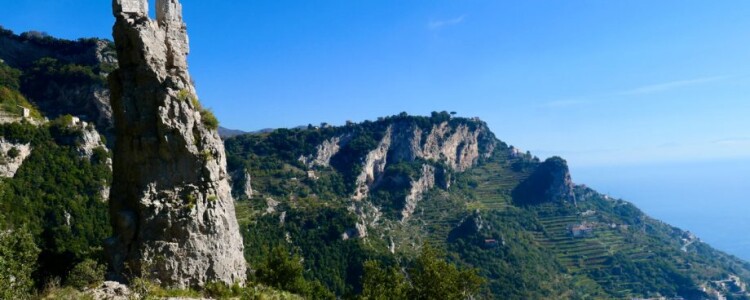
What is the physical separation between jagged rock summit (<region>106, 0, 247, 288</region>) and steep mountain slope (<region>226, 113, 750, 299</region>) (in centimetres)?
5029

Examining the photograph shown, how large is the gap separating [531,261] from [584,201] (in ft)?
251

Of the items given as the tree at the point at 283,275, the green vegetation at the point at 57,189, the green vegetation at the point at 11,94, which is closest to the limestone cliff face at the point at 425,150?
the green vegetation at the point at 57,189

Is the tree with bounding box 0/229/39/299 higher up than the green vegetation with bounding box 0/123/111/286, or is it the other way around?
the green vegetation with bounding box 0/123/111/286

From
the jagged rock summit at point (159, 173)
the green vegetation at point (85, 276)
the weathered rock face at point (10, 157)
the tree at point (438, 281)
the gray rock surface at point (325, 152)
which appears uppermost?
the gray rock surface at point (325, 152)

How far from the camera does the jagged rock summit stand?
1991 cm

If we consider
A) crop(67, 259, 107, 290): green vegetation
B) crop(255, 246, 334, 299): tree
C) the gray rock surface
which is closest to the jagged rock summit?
crop(67, 259, 107, 290): green vegetation

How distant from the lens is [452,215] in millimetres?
130750

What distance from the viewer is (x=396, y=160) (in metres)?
167

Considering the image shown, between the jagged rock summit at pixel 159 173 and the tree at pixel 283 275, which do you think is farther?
the tree at pixel 283 275

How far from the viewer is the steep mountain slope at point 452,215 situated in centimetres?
9444

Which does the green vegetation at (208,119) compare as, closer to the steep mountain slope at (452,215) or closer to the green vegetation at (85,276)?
the green vegetation at (85,276)

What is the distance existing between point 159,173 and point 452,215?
116 meters

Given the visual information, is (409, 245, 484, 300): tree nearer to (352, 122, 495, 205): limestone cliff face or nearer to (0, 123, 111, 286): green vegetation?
(0, 123, 111, 286): green vegetation

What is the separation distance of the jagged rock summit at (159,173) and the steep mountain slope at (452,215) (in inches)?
1980
